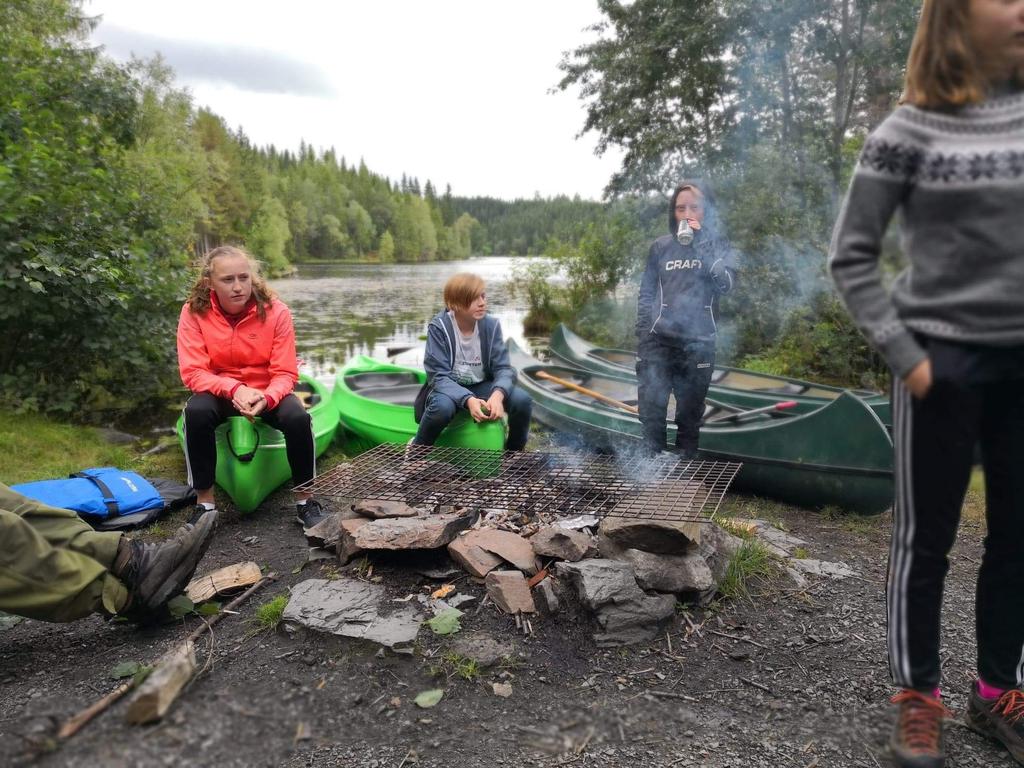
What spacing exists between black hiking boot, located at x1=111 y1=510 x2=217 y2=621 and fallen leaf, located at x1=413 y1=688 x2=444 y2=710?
3.81 ft

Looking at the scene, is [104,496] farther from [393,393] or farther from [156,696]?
[393,393]

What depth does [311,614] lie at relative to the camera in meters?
2.54

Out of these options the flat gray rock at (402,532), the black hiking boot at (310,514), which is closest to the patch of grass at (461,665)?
the flat gray rock at (402,532)

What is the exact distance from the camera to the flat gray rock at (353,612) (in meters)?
2.43

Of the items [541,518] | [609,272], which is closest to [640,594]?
Answer: [541,518]

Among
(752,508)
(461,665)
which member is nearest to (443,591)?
(461,665)

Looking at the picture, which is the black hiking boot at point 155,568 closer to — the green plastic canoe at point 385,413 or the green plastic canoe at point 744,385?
the green plastic canoe at point 385,413

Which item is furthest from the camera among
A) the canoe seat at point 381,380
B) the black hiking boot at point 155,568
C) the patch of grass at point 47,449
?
the canoe seat at point 381,380

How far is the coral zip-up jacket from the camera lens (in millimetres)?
3814

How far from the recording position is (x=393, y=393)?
6.86m

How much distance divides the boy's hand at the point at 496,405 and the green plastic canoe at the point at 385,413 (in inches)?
5.5

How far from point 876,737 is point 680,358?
9.14 feet

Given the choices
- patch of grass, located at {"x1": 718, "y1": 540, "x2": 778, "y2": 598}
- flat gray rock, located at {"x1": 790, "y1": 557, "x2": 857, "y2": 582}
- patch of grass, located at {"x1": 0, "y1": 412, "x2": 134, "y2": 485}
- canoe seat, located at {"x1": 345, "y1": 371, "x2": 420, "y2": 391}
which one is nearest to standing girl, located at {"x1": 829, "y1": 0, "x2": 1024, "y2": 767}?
patch of grass, located at {"x1": 718, "y1": 540, "x2": 778, "y2": 598}

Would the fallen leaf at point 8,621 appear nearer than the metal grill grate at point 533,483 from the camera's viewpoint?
Yes
